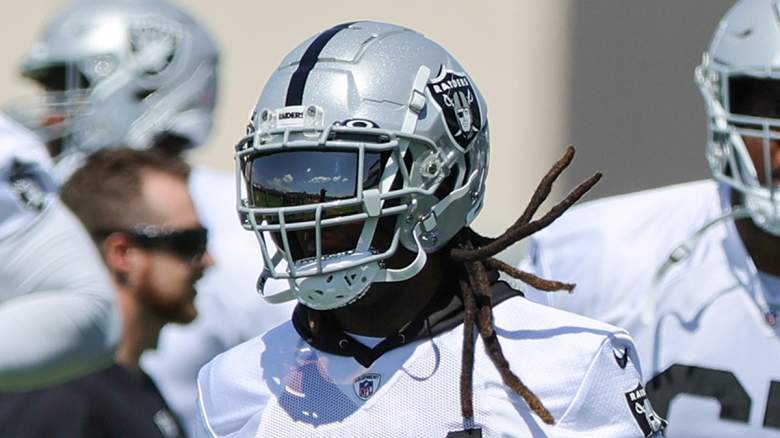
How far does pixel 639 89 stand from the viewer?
7488 mm

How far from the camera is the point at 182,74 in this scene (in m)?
5.69

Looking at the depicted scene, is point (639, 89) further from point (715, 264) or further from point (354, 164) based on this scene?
point (354, 164)

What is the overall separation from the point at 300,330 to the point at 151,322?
68.0 inches

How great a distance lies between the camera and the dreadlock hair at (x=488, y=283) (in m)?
2.70

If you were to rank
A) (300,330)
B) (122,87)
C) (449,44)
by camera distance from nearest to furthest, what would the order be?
(300,330)
(122,87)
(449,44)

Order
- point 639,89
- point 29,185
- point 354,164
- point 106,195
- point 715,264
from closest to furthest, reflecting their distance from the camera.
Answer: point 354,164 < point 29,185 < point 715,264 < point 106,195 < point 639,89

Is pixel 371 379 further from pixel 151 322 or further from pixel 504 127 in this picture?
pixel 504 127

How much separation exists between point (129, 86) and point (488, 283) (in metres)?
2.96

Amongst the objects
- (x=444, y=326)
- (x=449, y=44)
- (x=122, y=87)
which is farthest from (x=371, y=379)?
(x=449, y=44)

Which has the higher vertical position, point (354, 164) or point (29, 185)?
point (354, 164)

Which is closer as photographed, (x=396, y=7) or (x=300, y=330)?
(x=300, y=330)

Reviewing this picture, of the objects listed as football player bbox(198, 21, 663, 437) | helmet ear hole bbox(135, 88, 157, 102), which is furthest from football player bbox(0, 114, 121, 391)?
helmet ear hole bbox(135, 88, 157, 102)

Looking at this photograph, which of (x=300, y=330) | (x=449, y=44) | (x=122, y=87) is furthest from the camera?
(x=449, y=44)

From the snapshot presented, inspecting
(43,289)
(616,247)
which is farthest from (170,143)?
(43,289)
